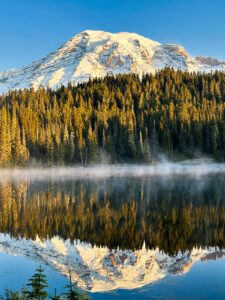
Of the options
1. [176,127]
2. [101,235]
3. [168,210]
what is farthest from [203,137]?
[101,235]

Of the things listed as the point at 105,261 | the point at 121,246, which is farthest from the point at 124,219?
the point at 105,261

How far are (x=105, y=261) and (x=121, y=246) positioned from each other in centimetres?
277

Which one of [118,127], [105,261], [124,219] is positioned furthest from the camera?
[118,127]

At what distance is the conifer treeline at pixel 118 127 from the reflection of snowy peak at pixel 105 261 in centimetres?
8490

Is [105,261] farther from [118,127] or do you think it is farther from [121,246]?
[118,127]

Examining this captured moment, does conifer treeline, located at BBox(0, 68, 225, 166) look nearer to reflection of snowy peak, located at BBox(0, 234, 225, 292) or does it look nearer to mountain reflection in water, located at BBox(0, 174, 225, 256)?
mountain reflection in water, located at BBox(0, 174, 225, 256)

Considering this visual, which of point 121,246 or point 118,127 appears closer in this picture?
point 121,246

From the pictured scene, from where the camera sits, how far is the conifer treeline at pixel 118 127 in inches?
4899

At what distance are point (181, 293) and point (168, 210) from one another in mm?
18998

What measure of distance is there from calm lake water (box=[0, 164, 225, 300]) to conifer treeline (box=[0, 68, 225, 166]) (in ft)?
246

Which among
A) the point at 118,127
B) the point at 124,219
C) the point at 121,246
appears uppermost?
the point at 118,127

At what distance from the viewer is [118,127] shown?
468 feet

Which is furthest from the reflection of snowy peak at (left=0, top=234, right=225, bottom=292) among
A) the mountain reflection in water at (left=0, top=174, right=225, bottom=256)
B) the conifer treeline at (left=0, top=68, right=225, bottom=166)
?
the conifer treeline at (left=0, top=68, right=225, bottom=166)

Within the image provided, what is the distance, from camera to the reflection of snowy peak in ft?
64.7
